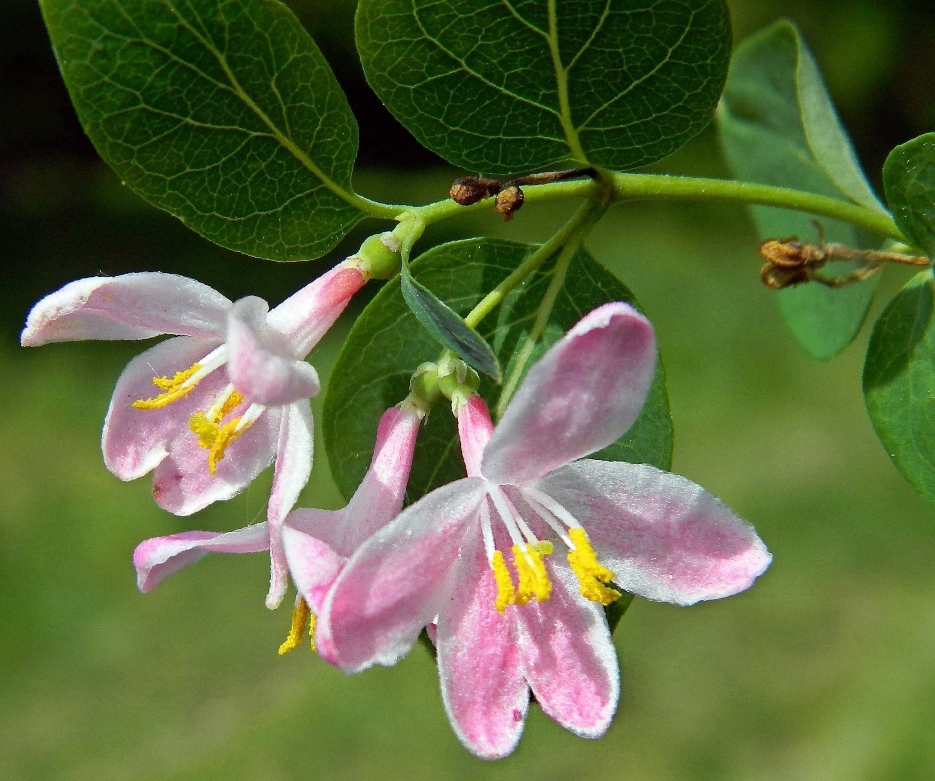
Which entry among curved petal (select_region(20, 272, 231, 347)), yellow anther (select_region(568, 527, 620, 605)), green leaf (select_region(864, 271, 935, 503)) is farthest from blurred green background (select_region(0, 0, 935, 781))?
curved petal (select_region(20, 272, 231, 347))

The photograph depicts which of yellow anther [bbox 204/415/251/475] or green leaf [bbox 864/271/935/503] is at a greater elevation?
yellow anther [bbox 204/415/251/475]

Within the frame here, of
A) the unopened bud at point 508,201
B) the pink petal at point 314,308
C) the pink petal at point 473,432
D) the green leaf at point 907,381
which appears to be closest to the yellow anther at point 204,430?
the pink petal at point 314,308

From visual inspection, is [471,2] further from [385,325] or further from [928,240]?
[928,240]

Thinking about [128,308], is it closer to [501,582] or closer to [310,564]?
[310,564]

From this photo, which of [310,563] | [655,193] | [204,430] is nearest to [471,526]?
[310,563]

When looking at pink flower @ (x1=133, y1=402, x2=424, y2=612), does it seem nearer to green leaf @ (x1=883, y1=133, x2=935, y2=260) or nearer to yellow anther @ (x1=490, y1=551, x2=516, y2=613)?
yellow anther @ (x1=490, y1=551, x2=516, y2=613)

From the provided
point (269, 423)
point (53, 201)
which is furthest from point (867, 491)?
point (53, 201)
